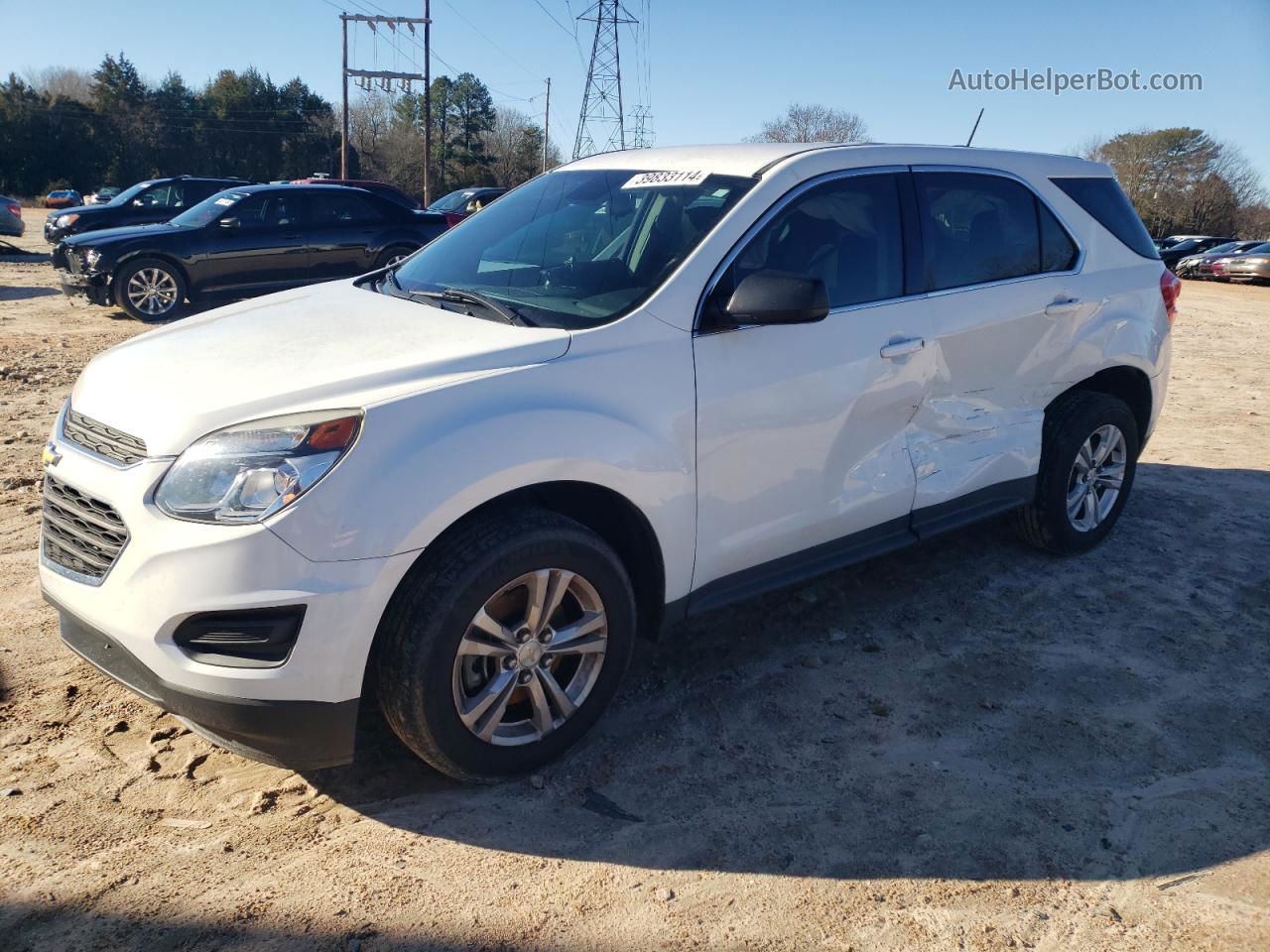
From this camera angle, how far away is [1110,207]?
487 centimetres

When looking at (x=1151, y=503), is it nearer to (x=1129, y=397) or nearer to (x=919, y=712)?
(x=1129, y=397)

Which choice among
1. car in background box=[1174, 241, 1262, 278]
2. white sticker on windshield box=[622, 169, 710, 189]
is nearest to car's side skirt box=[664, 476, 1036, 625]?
white sticker on windshield box=[622, 169, 710, 189]

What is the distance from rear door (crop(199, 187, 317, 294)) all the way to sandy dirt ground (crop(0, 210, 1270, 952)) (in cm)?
862

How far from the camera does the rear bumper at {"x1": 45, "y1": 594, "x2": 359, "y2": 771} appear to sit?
2.55 meters

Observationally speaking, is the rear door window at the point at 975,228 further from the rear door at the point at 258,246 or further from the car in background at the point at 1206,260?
the car in background at the point at 1206,260

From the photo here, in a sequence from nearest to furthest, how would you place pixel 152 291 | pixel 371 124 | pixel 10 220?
pixel 152 291, pixel 10 220, pixel 371 124

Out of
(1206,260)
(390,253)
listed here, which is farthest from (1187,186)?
(390,253)

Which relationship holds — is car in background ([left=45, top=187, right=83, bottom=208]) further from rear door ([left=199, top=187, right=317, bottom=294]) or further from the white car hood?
the white car hood

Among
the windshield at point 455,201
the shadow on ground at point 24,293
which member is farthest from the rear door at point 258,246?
the windshield at point 455,201

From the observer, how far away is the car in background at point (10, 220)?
2058cm

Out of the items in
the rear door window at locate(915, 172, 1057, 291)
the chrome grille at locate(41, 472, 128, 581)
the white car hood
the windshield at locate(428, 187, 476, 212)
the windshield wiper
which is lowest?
the chrome grille at locate(41, 472, 128, 581)

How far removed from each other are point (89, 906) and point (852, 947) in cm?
193

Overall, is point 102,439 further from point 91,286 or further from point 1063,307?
point 91,286

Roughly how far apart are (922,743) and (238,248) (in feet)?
37.4
